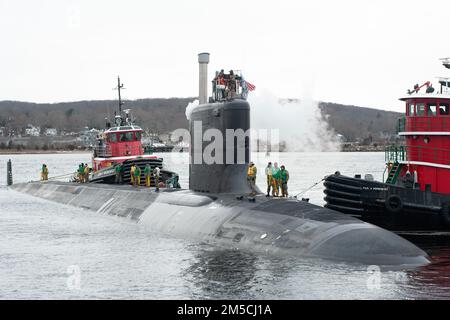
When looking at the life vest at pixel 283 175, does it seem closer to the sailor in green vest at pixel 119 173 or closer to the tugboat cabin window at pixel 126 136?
the sailor in green vest at pixel 119 173

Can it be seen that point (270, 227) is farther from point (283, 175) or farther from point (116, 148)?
point (116, 148)

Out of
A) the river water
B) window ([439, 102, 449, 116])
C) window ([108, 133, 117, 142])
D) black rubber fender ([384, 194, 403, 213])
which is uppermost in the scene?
window ([439, 102, 449, 116])

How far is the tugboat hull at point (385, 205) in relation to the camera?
86.4ft

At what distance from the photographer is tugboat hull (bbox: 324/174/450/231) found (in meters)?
26.3

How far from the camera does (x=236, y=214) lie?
21.5m

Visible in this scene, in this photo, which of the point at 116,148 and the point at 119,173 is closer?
the point at 119,173

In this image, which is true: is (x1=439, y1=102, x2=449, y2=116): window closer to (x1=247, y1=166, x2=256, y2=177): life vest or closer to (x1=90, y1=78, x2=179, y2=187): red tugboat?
(x1=247, y1=166, x2=256, y2=177): life vest

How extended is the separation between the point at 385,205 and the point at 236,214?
24.7 feet

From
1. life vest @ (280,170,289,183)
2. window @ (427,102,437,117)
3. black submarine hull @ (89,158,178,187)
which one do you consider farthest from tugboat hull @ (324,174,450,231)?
black submarine hull @ (89,158,178,187)

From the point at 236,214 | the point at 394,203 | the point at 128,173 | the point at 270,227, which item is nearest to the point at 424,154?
the point at 394,203

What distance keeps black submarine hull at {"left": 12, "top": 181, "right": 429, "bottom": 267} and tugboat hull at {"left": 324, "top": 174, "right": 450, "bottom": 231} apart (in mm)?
4614

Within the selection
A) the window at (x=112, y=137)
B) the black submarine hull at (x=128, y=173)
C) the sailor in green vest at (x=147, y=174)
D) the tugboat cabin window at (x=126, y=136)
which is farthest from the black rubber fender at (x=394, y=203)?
the window at (x=112, y=137)

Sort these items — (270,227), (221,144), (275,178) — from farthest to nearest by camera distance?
(275,178), (221,144), (270,227)
